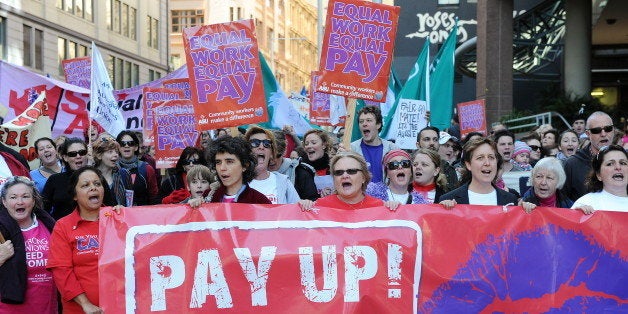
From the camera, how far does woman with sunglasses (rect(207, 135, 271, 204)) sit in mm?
5906

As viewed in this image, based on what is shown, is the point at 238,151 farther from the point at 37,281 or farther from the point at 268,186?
the point at 37,281

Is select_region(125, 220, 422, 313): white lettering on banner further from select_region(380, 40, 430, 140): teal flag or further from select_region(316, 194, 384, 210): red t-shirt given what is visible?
select_region(380, 40, 430, 140): teal flag

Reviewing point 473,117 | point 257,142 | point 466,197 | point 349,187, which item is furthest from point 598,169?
point 473,117

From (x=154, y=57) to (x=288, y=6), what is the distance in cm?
3442

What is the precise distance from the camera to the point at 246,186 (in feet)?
19.6

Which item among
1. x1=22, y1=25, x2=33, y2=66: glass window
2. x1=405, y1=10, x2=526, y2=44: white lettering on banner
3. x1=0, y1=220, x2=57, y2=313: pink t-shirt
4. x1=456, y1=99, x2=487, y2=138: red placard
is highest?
x1=405, y1=10, x2=526, y2=44: white lettering on banner

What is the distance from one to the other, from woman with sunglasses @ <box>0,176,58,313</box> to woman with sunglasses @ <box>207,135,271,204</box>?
3.76ft

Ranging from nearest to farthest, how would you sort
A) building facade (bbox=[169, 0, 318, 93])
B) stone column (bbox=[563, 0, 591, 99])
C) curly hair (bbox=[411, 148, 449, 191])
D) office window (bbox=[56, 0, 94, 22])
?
curly hair (bbox=[411, 148, 449, 191]) < stone column (bbox=[563, 0, 591, 99]) < office window (bbox=[56, 0, 94, 22]) < building facade (bbox=[169, 0, 318, 93])

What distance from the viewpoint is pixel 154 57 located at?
50.3 meters

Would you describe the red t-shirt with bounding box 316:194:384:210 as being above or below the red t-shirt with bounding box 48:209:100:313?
above

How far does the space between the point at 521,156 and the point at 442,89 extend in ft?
12.2

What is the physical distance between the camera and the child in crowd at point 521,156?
9.46 metres

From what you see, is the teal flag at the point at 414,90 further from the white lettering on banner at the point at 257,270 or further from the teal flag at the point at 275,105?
the white lettering on banner at the point at 257,270

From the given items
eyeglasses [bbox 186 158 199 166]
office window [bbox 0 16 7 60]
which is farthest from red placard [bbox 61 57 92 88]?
office window [bbox 0 16 7 60]
